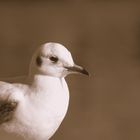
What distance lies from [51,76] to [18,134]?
9 centimetres

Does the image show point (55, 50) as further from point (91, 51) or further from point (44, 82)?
point (91, 51)

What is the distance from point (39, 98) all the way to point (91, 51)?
2.39 feet

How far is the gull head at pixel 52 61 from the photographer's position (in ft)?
2.05

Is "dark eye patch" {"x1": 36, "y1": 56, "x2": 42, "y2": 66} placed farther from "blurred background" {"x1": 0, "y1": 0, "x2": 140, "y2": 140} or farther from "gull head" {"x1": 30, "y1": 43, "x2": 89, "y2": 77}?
"blurred background" {"x1": 0, "y1": 0, "x2": 140, "y2": 140}

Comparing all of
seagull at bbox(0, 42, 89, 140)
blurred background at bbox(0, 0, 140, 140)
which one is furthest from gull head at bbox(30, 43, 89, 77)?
blurred background at bbox(0, 0, 140, 140)

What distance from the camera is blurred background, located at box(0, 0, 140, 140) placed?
1267 mm

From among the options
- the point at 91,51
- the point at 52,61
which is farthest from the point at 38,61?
the point at 91,51

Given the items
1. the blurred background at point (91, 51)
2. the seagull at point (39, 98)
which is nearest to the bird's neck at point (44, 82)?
the seagull at point (39, 98)

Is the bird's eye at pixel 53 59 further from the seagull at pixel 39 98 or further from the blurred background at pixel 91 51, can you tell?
the blurred background at pixel 91 51

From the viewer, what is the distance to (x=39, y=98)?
2.04 ft

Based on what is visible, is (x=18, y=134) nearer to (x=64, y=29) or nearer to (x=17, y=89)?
(x=17, y=89)

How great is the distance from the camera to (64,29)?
135 cm

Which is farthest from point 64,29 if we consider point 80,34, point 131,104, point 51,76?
point 51,76

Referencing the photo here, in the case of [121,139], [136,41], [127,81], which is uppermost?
[136,41]
